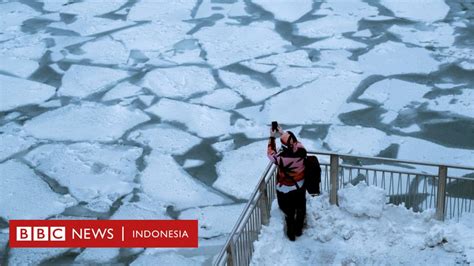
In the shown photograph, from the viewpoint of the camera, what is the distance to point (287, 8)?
36.8 feet

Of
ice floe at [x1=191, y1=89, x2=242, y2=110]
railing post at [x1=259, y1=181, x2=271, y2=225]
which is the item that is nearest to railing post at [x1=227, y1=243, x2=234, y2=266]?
railing post at [x1=259, y1=181, x2=271, y2=225]

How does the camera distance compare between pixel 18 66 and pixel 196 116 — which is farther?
pixel 18 66

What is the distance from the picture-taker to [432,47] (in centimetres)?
917

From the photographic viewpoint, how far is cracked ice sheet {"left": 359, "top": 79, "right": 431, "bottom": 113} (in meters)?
7.73

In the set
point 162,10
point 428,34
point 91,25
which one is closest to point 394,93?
point 428,34

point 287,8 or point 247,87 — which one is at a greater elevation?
point 287,8

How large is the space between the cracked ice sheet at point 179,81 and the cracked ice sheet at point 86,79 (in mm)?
551

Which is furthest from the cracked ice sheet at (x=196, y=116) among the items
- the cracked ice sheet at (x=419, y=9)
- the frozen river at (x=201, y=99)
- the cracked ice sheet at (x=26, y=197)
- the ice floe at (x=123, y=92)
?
the cracked ice sheet at (x=419, y=9)

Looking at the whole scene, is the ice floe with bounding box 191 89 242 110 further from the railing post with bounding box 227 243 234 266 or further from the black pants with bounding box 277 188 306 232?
the railing post with bounding box 227 243 234 266

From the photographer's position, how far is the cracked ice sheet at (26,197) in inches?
240

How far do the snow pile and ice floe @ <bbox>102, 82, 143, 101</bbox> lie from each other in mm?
4109

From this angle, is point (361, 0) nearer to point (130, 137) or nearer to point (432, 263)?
point (130, 137)

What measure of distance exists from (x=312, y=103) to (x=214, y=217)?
2696 mm

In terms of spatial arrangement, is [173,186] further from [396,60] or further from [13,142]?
[396,60]
